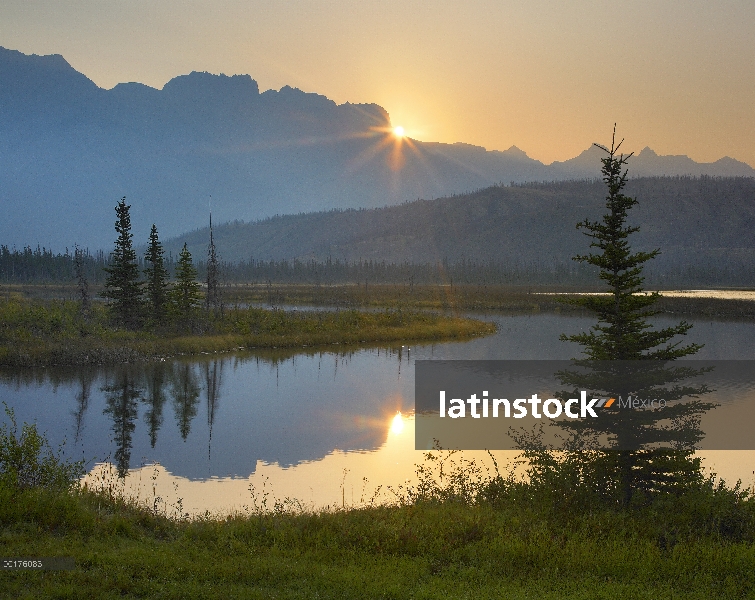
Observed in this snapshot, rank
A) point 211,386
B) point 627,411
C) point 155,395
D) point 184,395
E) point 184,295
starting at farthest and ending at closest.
Result: point 184,295 < point 211,386 < point 184,395 < point 155,395 < point 627,411

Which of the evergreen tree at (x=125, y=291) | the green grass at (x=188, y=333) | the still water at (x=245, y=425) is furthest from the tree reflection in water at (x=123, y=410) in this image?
the evergreen tree at (x=125, y=291)

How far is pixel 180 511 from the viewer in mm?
18000

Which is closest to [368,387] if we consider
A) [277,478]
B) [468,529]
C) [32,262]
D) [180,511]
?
[277,478]

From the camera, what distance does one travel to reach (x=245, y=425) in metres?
31.6

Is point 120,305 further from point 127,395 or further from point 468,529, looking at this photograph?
point 468,529

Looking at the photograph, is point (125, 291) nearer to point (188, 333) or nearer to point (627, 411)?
point (188, 333)

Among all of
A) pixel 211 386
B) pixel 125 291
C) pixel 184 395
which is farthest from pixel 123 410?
pixel 125 291

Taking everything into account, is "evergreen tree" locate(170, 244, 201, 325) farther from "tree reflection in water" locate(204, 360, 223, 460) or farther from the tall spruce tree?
the tall spruce tree

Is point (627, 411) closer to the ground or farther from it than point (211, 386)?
farther from it

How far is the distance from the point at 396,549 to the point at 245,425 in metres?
19.4

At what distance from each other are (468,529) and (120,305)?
49.7m

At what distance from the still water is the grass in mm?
3096

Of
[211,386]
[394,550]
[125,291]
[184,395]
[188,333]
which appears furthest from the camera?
[188,333]

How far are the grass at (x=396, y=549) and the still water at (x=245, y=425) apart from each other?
310 centimetres
